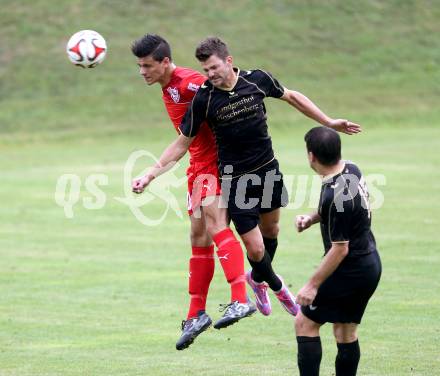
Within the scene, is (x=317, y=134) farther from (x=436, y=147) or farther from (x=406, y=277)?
(x=436, y=147)

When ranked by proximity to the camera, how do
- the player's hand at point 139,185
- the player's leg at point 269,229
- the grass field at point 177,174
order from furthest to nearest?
the grass field at point 177,174 < the player's leg at point 269,229 < the player's hand at point 139,185

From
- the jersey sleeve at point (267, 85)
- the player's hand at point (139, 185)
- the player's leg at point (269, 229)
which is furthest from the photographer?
the player's leg at point (269, 229)

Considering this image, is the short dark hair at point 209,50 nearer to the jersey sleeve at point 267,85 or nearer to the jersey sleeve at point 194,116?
the jersey sleeve at point 194,116

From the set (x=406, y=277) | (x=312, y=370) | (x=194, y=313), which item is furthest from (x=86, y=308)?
(x=312, y=370)

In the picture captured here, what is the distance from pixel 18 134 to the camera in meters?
37.1

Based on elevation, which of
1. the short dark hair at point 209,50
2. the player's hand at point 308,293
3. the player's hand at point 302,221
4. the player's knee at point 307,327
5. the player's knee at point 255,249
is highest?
the short dark hair at point 209,50

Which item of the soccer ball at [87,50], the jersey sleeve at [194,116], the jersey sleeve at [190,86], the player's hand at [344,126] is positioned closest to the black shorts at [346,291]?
the player's hand at [344,126]

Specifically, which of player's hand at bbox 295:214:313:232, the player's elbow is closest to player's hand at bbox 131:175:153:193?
player's hand at bbox 295:214:313:232

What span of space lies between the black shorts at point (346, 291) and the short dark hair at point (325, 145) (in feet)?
2.68

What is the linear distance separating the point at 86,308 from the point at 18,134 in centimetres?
2526

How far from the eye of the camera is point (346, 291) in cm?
767

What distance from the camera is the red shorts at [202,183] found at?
9.40 metres

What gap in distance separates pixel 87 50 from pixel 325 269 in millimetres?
4137

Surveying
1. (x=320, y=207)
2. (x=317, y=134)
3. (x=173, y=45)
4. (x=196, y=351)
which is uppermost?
(x=173, y=45)
